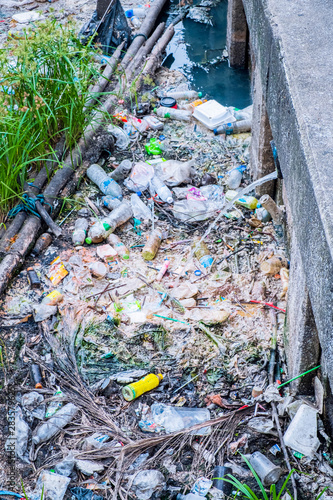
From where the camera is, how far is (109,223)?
12.4 ft

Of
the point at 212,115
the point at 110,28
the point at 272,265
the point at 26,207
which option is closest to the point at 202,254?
the point at 272,265

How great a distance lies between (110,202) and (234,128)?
1588 millimetres

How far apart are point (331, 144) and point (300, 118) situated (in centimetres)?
20

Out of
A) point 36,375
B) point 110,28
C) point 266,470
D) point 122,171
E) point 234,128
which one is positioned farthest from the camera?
point 110,28

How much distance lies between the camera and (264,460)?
235 centimetres

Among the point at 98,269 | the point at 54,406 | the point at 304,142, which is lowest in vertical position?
the point at 54,406

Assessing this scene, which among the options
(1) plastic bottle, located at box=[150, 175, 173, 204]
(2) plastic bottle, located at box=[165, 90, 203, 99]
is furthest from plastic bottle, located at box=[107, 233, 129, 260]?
(2) plastic bottle, located at box=[165, 90, 203, 99]

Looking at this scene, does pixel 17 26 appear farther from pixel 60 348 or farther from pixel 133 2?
pixel 60 348

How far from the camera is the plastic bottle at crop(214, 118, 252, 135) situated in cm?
473

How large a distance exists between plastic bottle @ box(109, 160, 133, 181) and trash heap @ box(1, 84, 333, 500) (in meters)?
0.01

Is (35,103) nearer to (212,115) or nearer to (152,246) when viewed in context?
(152,246)

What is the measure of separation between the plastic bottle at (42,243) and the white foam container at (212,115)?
6.78 ft

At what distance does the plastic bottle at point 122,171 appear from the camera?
14.1ft

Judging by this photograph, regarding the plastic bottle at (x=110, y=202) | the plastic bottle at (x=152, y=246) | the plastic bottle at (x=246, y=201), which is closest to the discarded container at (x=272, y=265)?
the plastic bottle at (x=246, y=201)
